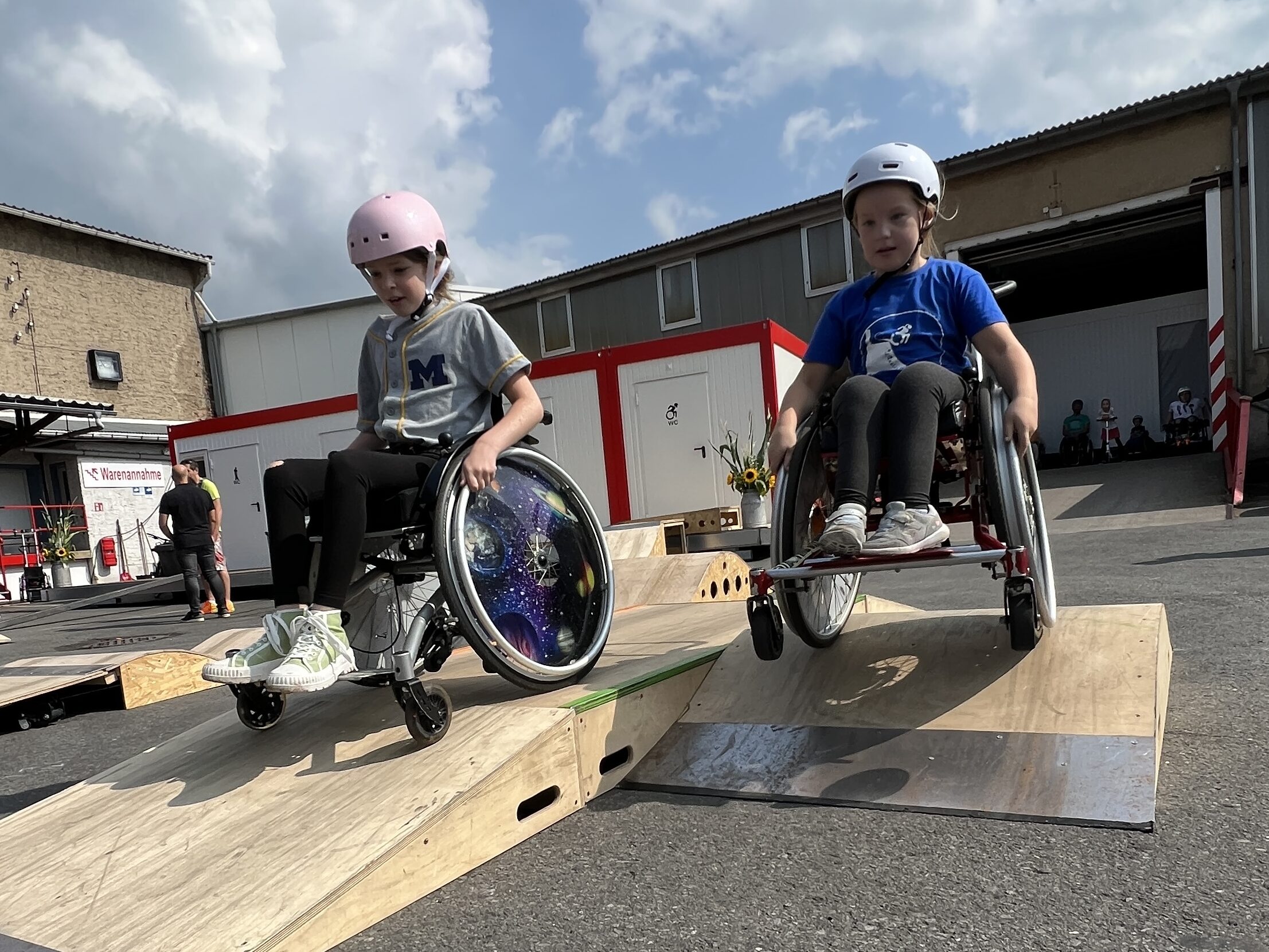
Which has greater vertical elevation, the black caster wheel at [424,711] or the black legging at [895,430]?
the black legging at [895,430]

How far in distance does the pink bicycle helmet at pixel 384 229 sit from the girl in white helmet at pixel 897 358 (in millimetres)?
1208

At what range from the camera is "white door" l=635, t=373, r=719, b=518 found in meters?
11.9

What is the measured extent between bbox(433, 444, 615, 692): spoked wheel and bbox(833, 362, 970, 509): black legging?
33.7 inches

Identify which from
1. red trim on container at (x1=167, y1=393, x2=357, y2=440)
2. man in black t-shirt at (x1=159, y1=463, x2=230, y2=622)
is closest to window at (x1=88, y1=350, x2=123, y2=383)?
red trim on container at (x1=167, y1=393, x2=357, y2=440)

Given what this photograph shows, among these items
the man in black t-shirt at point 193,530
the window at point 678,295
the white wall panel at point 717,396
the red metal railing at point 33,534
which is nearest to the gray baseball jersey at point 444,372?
the man in black t-shirt at point 193,530

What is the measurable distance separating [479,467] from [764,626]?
87 centimetres

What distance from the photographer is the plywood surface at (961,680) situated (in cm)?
212

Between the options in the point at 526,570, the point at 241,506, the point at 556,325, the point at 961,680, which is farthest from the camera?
the point at 556,325

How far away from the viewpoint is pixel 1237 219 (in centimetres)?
1279

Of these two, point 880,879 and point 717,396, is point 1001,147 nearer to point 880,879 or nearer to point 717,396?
point 717,396

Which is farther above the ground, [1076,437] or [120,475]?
[120,475]

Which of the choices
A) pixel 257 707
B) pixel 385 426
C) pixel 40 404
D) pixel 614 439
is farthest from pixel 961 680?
pixel 40 404

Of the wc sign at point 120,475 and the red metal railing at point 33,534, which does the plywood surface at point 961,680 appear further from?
the wc sign at point 120,475

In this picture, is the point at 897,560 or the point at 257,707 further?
the point at 257,707
